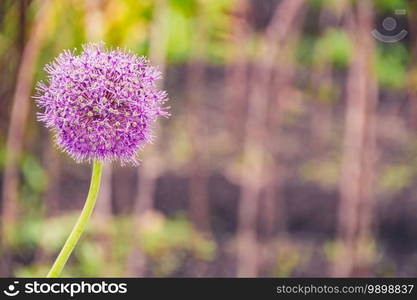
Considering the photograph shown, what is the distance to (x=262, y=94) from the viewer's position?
234cm

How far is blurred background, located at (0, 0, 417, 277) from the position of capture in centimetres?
180

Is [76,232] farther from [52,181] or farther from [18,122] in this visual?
[52,181]

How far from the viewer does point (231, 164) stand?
308 centimetres

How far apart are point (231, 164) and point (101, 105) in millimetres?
2447

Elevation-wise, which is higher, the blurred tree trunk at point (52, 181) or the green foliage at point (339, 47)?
the green foliage at point (339, 47)

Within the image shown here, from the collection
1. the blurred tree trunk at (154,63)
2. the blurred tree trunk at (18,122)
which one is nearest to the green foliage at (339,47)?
the blurred tree trunk at (154,63)

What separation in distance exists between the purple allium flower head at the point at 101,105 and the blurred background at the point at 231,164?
68cm

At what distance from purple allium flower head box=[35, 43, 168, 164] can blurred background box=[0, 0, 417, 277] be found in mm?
677

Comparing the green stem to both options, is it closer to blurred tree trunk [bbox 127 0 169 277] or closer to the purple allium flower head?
the purple allium flower head

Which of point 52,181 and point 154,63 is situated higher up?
point 154,63

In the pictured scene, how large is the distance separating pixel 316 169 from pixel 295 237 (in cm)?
43

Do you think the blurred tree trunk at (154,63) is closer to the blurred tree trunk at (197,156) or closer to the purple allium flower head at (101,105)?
the blurred tree trunk at (197,156)

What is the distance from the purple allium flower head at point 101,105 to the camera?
2.10 feet

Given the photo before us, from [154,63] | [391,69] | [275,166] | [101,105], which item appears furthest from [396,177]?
[101,105]
